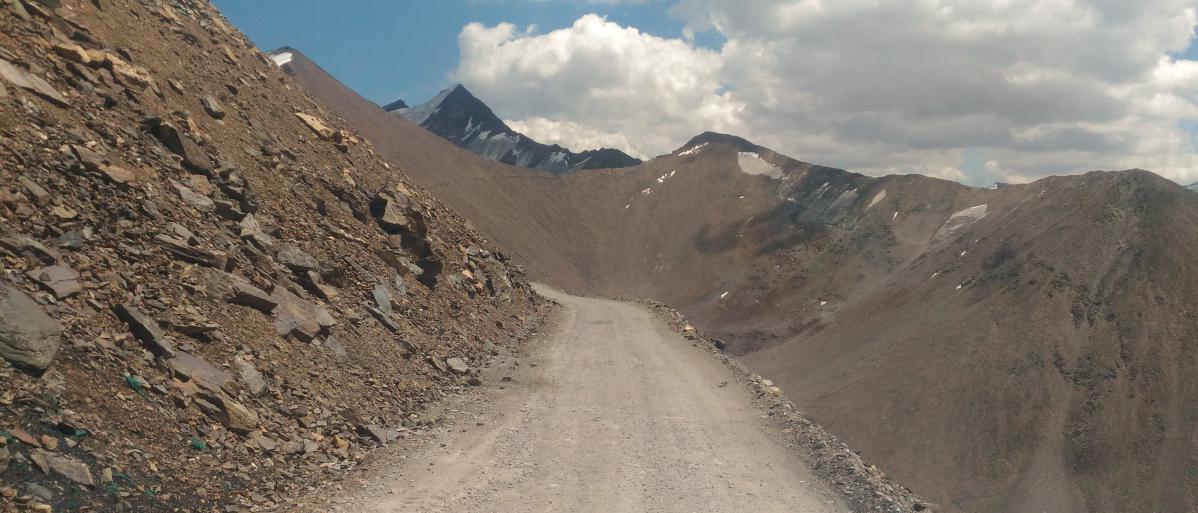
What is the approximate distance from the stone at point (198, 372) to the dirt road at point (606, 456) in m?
2.34

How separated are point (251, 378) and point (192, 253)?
90.3 inches

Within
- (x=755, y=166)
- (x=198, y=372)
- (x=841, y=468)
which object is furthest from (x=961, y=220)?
(x=198, y=372)

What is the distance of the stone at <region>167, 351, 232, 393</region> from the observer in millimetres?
8297

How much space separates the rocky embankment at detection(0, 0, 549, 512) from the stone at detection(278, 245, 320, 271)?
0.04 metres

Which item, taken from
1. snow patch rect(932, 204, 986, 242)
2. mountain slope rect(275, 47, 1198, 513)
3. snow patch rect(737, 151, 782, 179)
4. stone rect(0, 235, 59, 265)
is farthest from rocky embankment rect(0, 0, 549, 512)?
snow patch rect(737, 151, 782, 179)

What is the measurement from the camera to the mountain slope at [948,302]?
37.8 metres

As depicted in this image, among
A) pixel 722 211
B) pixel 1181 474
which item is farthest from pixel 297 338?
pixel 722 211

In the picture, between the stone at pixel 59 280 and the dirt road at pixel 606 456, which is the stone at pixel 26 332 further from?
the dirt road at pixel 606 456

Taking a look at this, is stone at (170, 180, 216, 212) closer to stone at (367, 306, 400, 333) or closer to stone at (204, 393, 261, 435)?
stone at (367, 306, 400, 333)

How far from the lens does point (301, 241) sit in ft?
45.9

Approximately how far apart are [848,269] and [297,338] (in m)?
68.2

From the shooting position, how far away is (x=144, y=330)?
8188 mm

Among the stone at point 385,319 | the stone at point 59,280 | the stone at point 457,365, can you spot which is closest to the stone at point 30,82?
the stone at point 59,280

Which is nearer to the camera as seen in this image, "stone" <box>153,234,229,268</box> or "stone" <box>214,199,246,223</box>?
"stone" <box>153,234,229,268</box>
